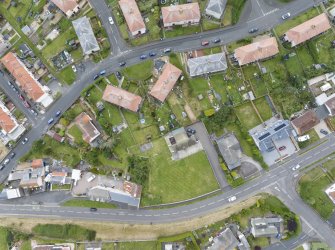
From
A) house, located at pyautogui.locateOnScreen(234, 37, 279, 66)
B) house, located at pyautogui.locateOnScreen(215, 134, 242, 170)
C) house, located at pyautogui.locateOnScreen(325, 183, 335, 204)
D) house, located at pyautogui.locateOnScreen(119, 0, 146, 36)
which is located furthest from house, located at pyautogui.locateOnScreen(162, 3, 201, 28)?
house, located at pyautogui.locateOnScreen(325, 183, 335, 204)

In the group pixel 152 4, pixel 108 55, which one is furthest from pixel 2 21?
pixel 152 4

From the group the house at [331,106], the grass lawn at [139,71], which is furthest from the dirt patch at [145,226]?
the grass lawn at [139,71]

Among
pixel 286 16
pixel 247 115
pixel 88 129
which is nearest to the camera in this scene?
pixel 247 115

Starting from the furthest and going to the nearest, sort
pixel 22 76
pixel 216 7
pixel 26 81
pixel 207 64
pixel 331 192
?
pixel 22 76
pixel 26 81
pixel 216 7
pixel 207 64
pixel 331 192

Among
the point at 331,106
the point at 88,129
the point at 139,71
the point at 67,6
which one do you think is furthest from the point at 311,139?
the point at 67,6

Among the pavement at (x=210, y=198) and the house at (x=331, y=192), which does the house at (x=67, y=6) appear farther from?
the house at (x=331, y=192)

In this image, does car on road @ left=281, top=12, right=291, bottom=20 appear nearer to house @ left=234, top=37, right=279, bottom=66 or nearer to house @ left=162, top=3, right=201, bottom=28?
house @ left=234, top=37, right=279, bottom=66

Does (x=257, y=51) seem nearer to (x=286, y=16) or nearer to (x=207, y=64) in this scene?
(x=207, y=64)
